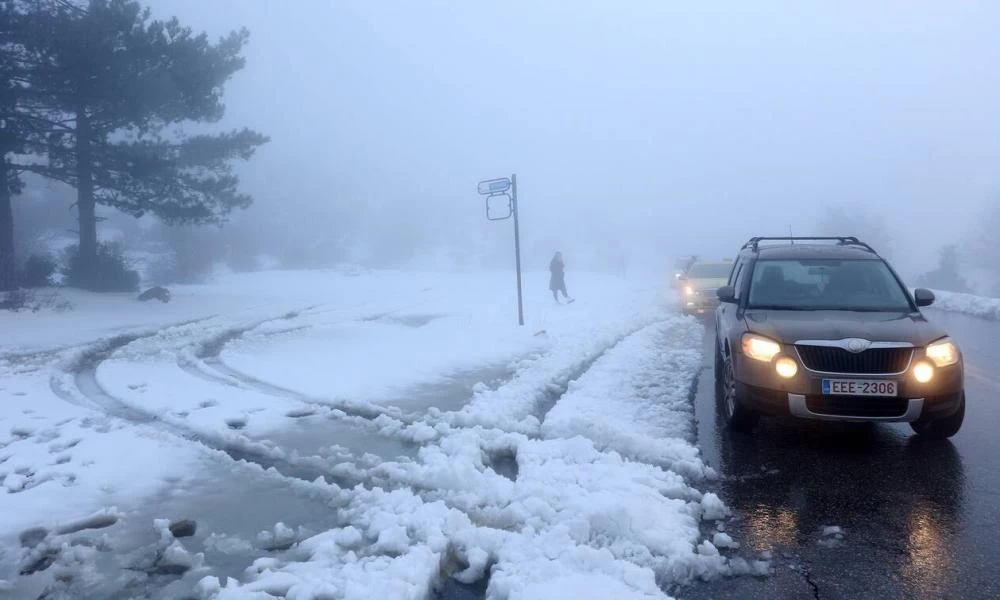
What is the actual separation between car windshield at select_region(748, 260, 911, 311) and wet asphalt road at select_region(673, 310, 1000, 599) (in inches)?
47.7

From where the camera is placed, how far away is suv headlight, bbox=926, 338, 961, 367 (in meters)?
5.38

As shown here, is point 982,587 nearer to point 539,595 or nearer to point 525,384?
point 539,595

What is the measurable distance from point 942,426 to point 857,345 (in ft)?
4.10

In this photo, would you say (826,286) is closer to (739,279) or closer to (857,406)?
(739,279)

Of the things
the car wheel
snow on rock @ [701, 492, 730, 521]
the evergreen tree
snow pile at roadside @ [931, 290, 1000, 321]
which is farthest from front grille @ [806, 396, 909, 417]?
the evergreen tree

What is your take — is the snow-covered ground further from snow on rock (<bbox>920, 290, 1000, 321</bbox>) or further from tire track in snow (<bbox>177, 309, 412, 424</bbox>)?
snow on rock (<bbox>920, 290, 1000, 321</bbox>)

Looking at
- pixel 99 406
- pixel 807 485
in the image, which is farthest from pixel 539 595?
pixel 99 406

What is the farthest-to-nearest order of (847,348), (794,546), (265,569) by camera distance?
(847,348)
(794,546)
(265,569)

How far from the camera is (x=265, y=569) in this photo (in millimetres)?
3732

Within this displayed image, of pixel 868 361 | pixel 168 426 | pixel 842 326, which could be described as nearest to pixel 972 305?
pixel 842 326

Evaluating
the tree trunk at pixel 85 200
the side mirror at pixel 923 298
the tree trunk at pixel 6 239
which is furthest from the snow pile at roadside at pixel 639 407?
the tree trunk at pixel 85 200

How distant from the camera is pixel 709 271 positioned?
18781 mm

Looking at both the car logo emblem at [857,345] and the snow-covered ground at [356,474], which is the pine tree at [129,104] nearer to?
the snow-covered ground at [356,474]

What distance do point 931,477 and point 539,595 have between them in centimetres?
357
